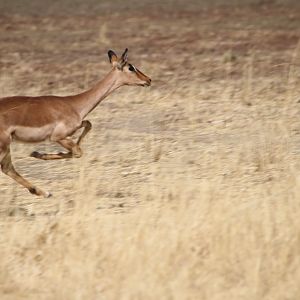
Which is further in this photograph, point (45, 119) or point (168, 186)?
point (45, 119)

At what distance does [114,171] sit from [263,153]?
142 centimetres

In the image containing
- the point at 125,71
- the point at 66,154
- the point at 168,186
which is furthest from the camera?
the point at 125,71

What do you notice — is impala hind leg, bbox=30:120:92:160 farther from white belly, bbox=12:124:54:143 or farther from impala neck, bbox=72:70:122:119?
impala neck, bbox=72:70:122:119

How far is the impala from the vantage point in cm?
883

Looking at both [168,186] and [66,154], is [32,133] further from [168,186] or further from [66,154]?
[168,186]

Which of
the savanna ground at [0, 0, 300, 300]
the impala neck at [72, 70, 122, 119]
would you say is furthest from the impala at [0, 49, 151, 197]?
the savanna ground at [0, 0, 300, 300]

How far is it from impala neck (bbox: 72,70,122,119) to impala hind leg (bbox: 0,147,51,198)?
0.98 metres

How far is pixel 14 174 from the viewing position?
8.98 meters

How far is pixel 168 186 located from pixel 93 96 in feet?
5.28

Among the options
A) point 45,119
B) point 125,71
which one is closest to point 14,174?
point 45,119

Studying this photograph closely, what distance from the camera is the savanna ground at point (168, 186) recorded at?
636 centimetres

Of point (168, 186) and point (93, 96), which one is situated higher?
point (93, 96)

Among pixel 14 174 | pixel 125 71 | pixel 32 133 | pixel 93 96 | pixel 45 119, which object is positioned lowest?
pixel 14 174

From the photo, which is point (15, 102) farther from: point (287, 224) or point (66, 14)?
point (66, 14)
